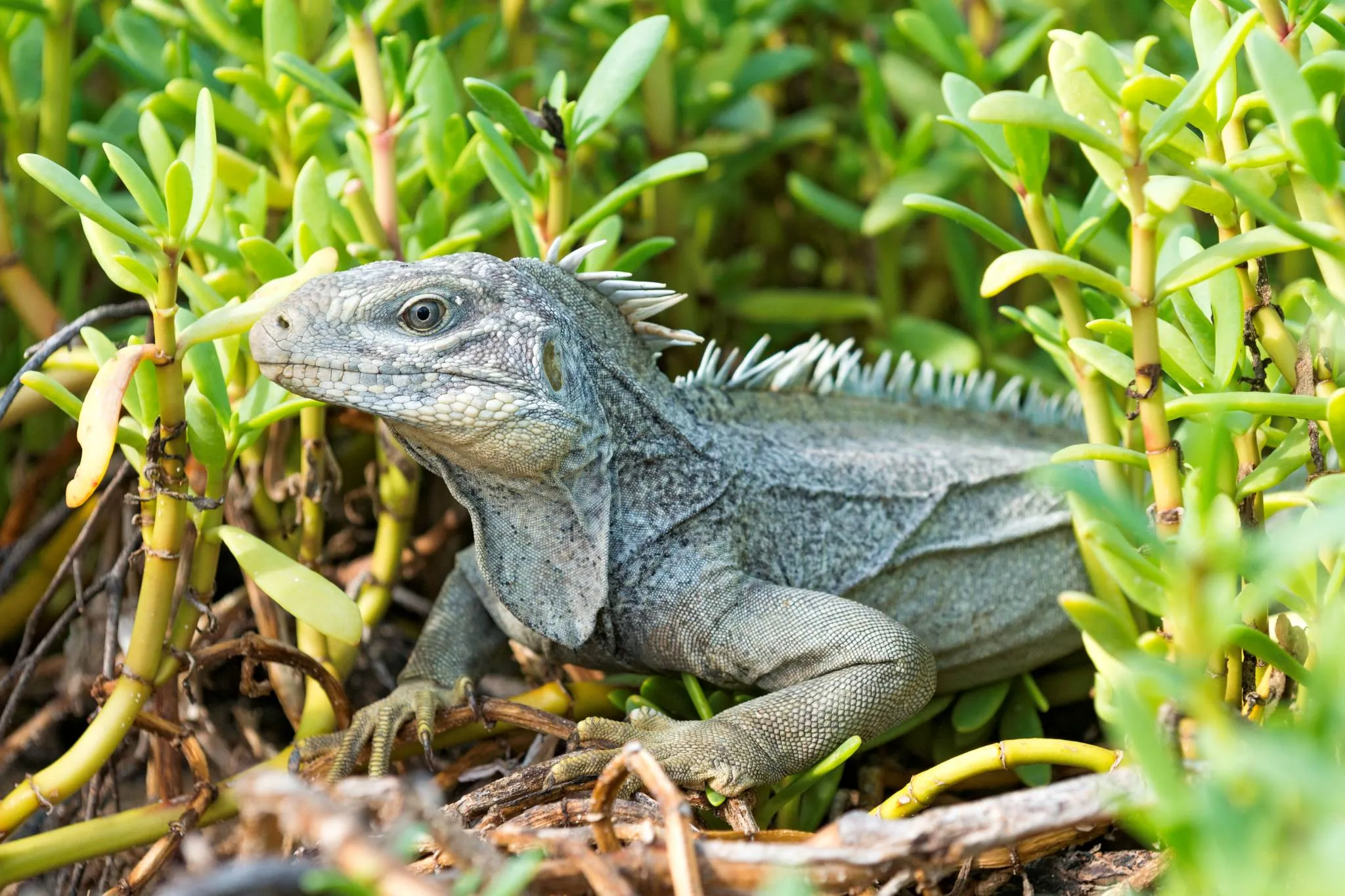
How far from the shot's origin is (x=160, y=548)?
233 centimetres

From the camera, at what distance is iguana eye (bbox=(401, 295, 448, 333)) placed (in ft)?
8.21

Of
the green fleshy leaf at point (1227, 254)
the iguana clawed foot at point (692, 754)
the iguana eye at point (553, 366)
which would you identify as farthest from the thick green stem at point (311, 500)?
the green fleshy leaf at point (1227, 254)

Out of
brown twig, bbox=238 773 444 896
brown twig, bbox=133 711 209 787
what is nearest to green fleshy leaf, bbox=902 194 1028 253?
brown twig, bbox=238 773 444 896

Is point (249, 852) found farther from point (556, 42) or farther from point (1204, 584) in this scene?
point (556, 42)

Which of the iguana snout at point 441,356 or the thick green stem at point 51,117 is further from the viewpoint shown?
the thick green stem at point 51,117

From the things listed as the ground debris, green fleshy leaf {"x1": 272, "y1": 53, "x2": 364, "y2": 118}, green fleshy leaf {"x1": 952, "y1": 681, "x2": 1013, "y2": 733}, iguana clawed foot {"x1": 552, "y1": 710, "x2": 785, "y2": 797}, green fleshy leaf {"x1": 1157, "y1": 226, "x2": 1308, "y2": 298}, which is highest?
green fleshy leaf {"x1": 272, "y1": 53, "x2": 364, "y2": 118}

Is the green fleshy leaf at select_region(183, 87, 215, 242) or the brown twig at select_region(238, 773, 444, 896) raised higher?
the green fleshy leaf at select_region(183, 87, 215, 242)

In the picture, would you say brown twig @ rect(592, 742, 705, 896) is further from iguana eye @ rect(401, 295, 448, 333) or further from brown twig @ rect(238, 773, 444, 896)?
iguana eye @ rect(401, 295, 448, 333)

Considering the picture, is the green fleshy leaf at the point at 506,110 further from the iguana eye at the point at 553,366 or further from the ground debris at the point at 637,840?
the ground debris at the point at 637,840

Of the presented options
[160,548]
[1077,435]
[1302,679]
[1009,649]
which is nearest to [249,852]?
[160,548]

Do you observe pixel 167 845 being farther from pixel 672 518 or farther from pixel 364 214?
pixel 364 214

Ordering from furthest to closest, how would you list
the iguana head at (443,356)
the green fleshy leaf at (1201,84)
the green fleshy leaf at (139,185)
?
the iguana head at (443,356) → the green fleshy leaf at (139,185) → the green fleshy leaf at (1201,84)

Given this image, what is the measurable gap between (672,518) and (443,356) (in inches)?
24.9

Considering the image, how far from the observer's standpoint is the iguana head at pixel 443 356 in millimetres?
2404
